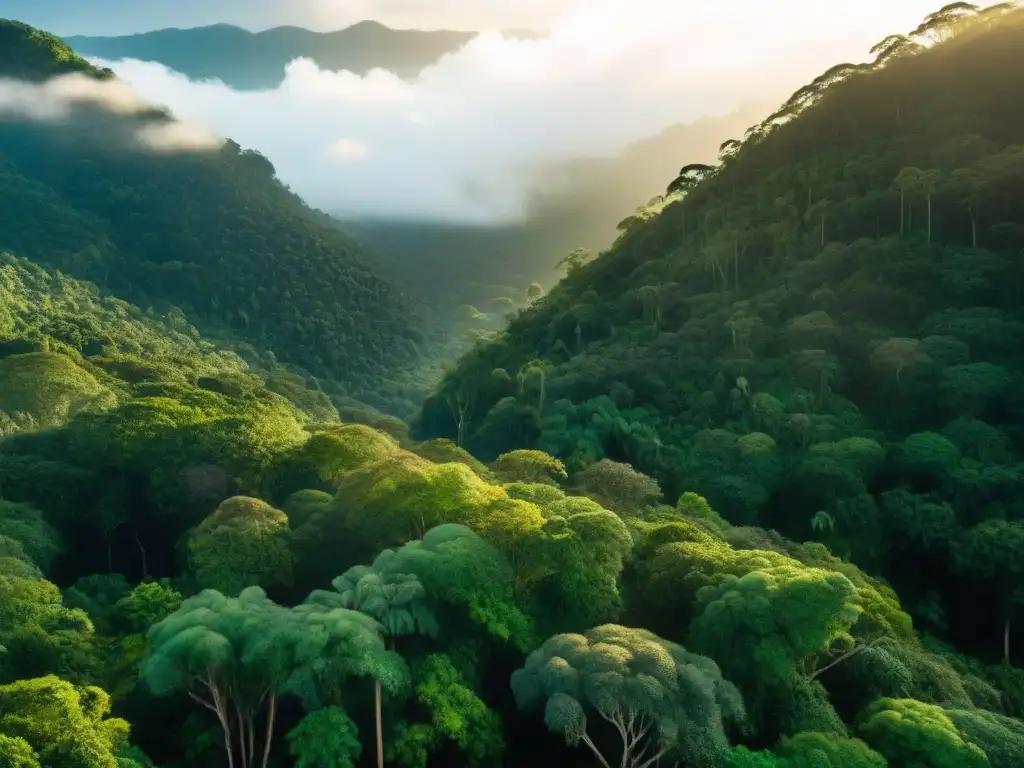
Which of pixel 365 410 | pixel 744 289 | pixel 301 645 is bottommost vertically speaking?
pixel 365 410

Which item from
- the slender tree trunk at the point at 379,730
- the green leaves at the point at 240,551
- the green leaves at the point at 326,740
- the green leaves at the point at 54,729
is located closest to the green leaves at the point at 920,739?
the slender tree trunk at the point at 379,730

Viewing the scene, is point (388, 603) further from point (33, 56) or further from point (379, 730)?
point (33, 56)

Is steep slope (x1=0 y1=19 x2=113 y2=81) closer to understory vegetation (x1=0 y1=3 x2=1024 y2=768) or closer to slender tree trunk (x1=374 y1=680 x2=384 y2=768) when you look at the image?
understory vegetation (x1=0 y1=3 x2=1024 y2=768)

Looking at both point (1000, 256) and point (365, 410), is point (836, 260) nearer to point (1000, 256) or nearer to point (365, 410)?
point (1000, 256)

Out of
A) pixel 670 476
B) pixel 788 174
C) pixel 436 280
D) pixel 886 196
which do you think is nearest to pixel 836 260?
pixel 886 196

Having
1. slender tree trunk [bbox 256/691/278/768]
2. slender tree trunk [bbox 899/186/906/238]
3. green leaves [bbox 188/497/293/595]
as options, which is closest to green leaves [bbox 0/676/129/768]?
slender tree trunk [bbox 256/691/278/768]

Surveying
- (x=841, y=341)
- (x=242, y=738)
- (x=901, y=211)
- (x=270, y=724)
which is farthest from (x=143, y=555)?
(x=901, y=211)
